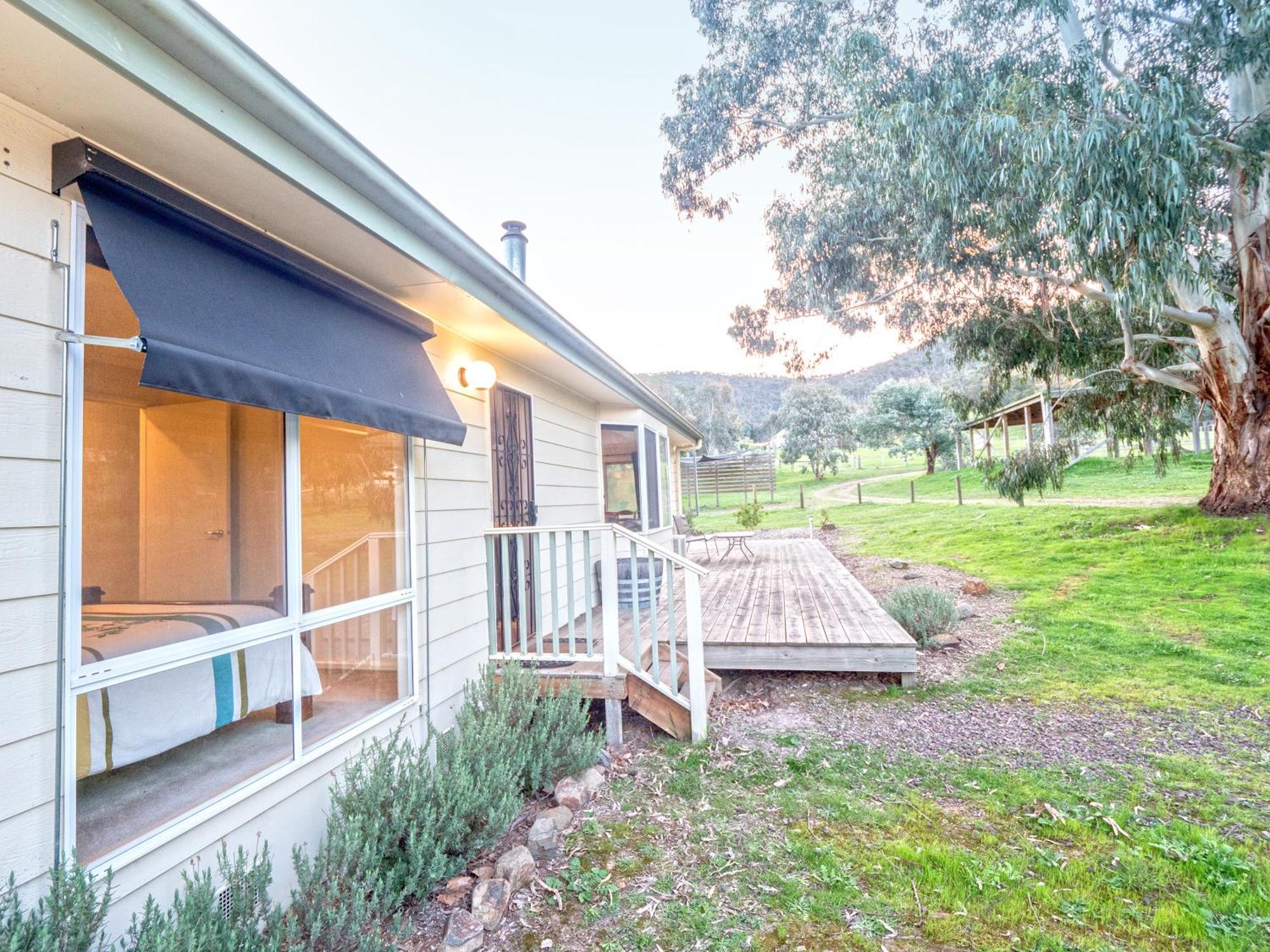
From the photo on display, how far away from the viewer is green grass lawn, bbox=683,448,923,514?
25344 millimetres

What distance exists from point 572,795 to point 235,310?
2.58m

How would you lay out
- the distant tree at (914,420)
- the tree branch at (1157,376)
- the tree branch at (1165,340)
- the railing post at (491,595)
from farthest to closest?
the distant tree at (914,420), the tree branch at (1157,376), the tree branch at (1165,340), the railing post at (491,595)

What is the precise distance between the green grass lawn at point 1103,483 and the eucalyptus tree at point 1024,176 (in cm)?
434

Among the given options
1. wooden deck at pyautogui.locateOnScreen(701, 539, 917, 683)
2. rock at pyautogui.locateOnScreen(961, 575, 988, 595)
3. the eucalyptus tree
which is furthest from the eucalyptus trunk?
wooden deck at pyautogui.locateOnScreen(701, 539, 917, 683)

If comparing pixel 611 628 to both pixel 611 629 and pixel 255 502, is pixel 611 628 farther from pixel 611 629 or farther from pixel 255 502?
pixel 255 502

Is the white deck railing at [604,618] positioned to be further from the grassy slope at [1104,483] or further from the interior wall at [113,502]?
the grassy slope at [1104,483]

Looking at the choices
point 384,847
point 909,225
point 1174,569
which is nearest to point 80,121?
point 384,847

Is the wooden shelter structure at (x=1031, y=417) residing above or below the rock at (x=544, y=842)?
above

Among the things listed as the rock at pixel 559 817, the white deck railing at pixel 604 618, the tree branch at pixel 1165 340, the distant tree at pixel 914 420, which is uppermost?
the distant tree at pixel 914 420

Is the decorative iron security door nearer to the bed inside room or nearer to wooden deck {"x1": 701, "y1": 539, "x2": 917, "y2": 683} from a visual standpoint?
the bed inside room

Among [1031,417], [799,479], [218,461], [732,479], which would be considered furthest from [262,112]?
[799,479]

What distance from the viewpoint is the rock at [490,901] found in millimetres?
2133

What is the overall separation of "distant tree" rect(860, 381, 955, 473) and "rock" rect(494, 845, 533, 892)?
2714 cm

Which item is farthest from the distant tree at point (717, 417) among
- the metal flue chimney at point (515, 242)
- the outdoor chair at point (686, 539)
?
the metal flue chimney at point (515, 242)
